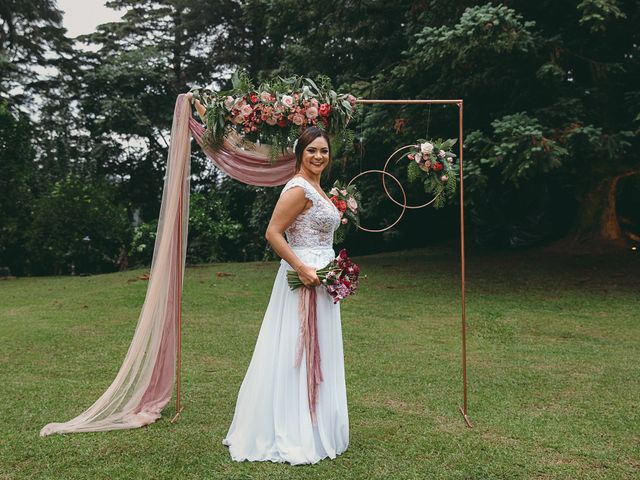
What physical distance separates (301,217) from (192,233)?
1554 cm

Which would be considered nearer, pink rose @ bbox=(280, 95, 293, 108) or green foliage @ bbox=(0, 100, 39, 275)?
pink rose @ bbox=(280, 95, 293, 108)

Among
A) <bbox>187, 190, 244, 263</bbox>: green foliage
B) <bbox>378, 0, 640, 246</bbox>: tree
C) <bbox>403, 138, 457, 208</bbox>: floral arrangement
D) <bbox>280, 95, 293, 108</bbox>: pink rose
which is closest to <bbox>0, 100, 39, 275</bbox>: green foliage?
<bbox>187, 190, 244, 263</bbox>: green foliage

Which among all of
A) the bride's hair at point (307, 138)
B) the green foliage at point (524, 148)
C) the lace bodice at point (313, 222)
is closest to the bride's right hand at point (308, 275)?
the lace bodice at point (313, 222)

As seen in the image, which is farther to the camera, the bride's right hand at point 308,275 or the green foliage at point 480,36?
the green foliage at point 480,36

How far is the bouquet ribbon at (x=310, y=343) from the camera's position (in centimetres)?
402

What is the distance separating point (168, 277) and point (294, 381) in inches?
54.7

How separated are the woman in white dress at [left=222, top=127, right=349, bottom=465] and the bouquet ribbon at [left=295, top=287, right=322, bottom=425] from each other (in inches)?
0.7

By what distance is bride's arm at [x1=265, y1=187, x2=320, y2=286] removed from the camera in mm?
3932

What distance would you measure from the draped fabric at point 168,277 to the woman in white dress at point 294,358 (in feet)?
2.63

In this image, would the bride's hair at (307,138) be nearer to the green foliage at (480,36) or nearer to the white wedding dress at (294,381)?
the white wedding dress at (294,381)

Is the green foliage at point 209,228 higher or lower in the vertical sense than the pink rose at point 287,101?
lower

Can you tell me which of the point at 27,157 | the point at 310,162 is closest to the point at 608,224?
the point at 310,162

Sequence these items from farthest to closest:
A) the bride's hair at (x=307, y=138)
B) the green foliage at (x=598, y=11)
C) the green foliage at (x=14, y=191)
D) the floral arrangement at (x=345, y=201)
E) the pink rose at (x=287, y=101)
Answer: the green foliage at (x=14, y=191)
the green foliage at (x=598, y=11)
the floral arrangement at (x=345, y=201)
the pink rose at (x=287, y=101)
the bride's hair at (x=307, y=138)

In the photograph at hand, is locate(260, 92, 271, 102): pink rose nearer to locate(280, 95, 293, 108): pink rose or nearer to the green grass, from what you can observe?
locate(280, 95, 293, 108): pink rose
